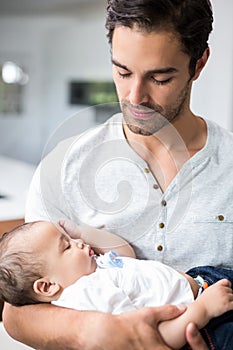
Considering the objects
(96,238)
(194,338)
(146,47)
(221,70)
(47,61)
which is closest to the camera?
(194,338)

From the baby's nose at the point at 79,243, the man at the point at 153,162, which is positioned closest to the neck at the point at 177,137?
the man at the point at 153,162

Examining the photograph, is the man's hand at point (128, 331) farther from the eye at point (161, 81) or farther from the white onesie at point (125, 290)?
the eye at point (161, 81)

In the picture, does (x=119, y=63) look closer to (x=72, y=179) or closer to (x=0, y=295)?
(x=72, y=179)

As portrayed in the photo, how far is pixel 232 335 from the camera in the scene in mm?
950

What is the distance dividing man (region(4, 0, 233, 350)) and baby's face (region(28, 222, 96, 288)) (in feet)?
0.25

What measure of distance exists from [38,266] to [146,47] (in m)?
0.42

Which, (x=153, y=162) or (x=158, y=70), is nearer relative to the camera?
(x=158, y=70)

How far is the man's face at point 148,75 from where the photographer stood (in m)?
1.02

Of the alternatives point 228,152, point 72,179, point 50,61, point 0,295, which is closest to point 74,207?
point 72,179

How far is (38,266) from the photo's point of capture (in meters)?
1.03

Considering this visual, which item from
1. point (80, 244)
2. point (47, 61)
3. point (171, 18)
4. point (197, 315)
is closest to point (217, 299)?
point (197, 315)

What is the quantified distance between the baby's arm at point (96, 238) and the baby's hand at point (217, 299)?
23 centimetres

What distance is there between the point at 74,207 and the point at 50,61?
2.17 metres

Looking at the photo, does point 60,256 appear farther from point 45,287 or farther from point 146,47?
point 146,47
